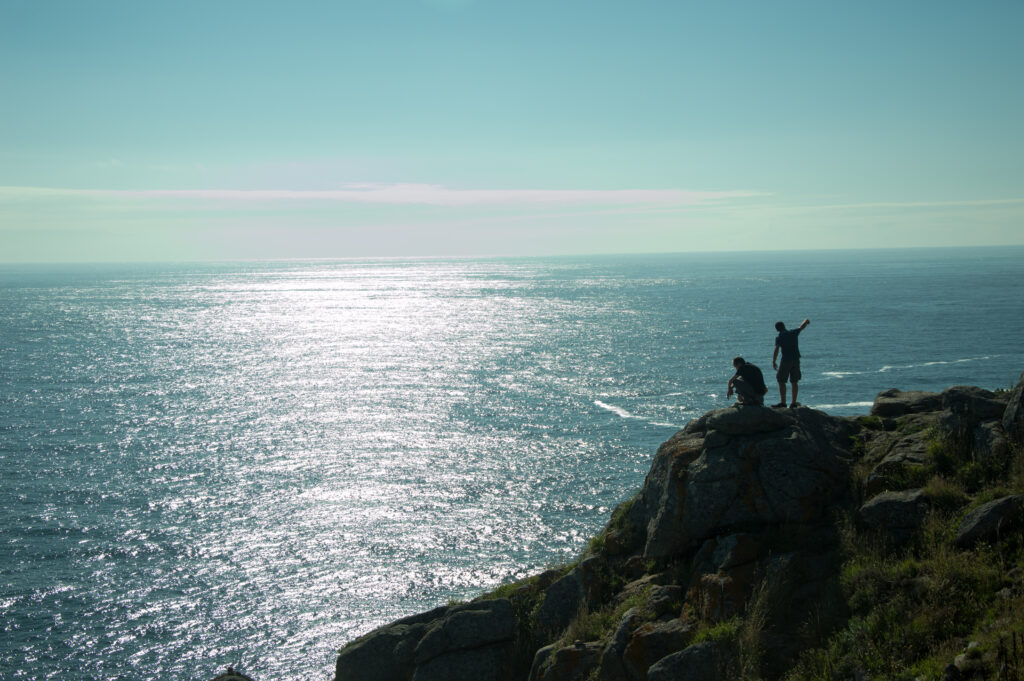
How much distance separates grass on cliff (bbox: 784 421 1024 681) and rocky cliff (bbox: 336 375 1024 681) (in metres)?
0.03

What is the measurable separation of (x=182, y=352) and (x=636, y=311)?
95346 millimetres

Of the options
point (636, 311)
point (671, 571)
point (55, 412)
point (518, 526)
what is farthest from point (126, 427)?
point (636, 311)

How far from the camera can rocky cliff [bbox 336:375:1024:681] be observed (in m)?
11.5

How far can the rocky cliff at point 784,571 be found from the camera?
11.5 m

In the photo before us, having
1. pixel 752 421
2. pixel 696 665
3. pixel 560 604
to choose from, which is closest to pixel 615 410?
pixel 752 421

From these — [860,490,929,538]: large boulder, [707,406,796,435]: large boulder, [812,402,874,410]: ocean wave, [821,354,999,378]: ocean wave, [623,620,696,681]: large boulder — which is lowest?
[812,402,874,410]: ocean wave

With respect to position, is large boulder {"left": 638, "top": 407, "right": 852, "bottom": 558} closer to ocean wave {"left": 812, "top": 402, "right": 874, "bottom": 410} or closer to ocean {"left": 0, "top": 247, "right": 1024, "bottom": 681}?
ocean {"left": 0, "top": 247, "right": 1024, "bottom": 681}

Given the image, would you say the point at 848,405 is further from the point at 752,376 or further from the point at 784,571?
the point at 784,571

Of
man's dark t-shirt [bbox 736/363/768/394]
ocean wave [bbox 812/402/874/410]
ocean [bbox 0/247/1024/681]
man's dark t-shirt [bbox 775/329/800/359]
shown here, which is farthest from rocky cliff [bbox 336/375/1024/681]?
ocean wave [bbox 812/402/874/410]

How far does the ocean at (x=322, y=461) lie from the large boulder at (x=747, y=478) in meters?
22.3

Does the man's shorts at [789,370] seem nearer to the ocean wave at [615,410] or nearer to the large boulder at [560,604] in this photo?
the large boulder at [560,604]

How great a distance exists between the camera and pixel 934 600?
37.6 feet

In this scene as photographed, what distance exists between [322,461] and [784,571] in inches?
2023

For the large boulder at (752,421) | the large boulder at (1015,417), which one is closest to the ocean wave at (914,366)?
the large boulder at (752,421)
